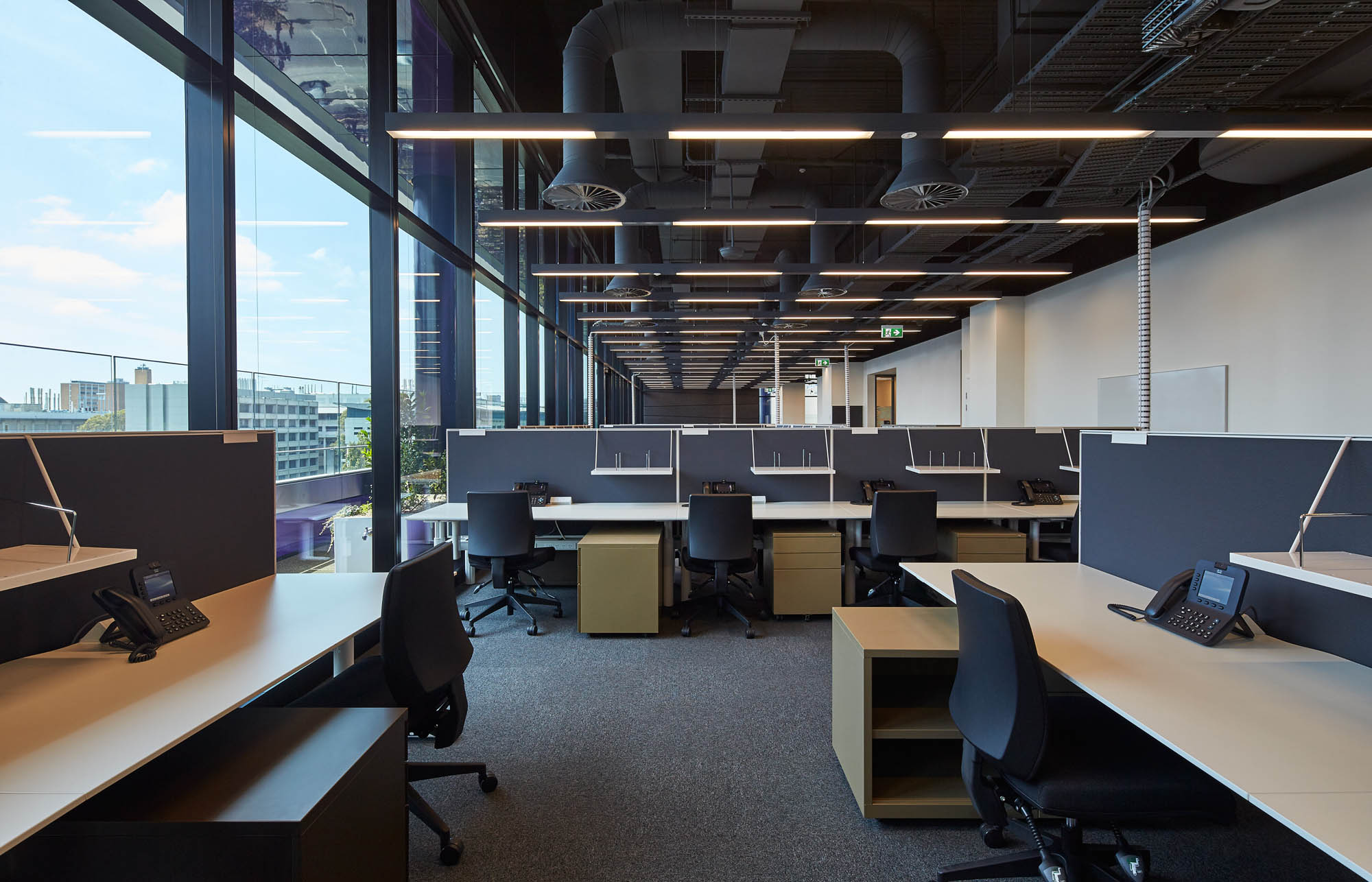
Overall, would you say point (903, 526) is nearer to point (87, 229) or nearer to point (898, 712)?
point (898, 712)

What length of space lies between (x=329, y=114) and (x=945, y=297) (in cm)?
595

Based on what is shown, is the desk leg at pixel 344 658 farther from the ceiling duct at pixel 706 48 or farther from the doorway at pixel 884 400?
the doorway at pixel 884 400

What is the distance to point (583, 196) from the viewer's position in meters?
3.32

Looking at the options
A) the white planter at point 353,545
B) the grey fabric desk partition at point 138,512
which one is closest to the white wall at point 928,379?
the white planter at point 353,545

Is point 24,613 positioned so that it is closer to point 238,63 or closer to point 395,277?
point 238,63

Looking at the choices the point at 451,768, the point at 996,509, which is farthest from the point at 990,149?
the point at 451,768

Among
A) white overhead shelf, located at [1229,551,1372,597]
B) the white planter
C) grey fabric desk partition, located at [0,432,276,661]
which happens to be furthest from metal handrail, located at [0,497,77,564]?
white overhead shelf, located at [1229,551,1372,597]

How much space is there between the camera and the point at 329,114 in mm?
3010

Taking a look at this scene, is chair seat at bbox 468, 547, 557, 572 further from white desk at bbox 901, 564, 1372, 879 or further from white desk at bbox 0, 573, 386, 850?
white desk at bbox 901, 564, 1372, 879

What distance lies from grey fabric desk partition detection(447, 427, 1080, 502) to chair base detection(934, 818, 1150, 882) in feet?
9.50

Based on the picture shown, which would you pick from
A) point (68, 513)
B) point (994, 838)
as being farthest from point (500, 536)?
point (994, 838)

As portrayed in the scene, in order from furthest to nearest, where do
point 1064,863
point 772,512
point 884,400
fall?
point 884,400, point 772,512, point 1064,863

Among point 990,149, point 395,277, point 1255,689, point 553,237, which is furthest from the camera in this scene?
point 553,237

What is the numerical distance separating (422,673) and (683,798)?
99 cm
